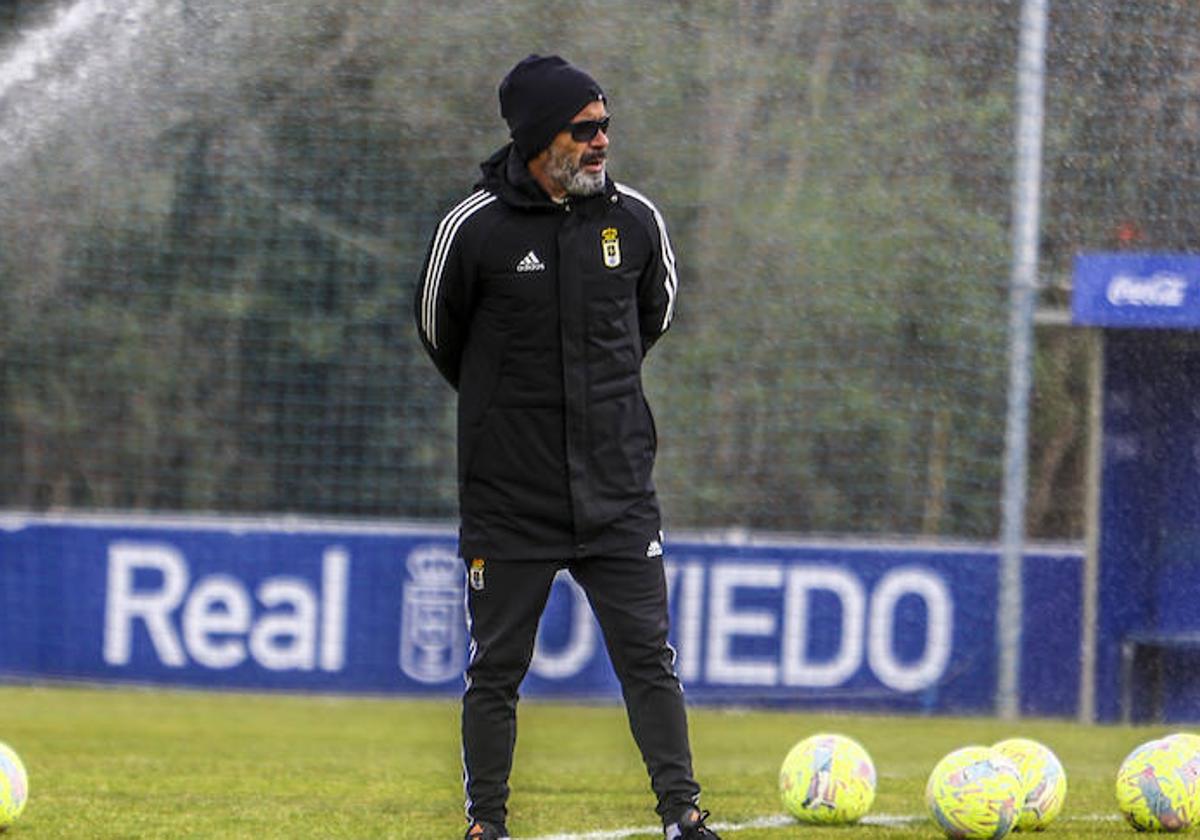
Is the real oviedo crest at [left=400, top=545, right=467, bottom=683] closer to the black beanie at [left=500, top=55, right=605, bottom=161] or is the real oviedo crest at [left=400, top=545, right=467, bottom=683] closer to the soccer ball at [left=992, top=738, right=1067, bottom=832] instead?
the soccer ball at [left=992, top=738, right=1067, bottom=832]

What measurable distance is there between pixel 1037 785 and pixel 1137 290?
18.0 feet

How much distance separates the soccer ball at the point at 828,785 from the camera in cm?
765

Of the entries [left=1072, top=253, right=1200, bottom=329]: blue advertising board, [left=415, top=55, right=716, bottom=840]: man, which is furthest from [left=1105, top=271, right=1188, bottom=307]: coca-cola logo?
[left=415, top=55, right=716, bottom=840]: man

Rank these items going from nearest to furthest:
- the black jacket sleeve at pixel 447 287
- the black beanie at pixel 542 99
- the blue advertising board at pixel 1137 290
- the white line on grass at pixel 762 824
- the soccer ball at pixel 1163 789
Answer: the black beanie at pixel 542 99 < the black jacket sleeve at pixel 447 287 < the soccer ball at pixel 1163 789 < the white line on grass at pixel 762 824 < the blue advertising board at pixel 1137 290

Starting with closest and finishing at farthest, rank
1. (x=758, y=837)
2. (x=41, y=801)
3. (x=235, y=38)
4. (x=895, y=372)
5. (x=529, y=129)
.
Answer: (x=529, y=129) < (x=758, y=837) < (x=41, y=801) < (x=235, y=38) < (x=895, y=372)

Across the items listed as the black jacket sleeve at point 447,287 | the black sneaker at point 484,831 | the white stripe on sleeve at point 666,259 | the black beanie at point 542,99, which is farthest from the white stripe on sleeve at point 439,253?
the black sneaker at point 484,831

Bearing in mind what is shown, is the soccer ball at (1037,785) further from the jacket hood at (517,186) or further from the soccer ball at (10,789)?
the soccer ball at (10,789)

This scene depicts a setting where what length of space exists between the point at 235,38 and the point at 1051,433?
16.2 ft

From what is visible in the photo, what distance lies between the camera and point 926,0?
12.7 m

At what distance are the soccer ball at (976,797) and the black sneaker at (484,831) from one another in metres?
1.34

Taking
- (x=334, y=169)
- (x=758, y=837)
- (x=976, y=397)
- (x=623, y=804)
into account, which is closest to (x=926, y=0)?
(x=976, y=397)

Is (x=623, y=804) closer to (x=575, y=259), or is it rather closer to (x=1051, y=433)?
(x=575, y=259)

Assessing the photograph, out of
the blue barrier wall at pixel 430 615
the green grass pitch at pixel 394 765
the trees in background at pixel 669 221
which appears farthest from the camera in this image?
the blue barrier wall at pixel 430 615

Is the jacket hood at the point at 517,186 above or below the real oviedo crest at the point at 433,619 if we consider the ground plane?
above
